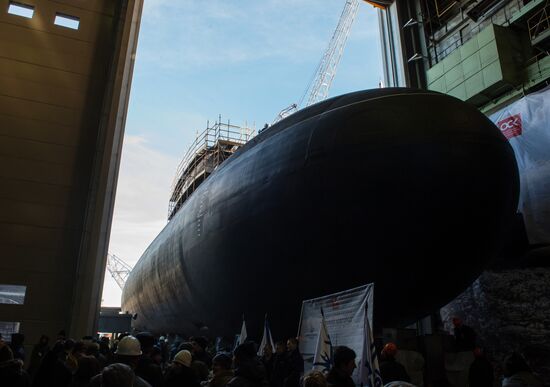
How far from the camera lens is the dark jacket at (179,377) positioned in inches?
131

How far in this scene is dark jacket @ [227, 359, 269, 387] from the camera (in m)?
2.88

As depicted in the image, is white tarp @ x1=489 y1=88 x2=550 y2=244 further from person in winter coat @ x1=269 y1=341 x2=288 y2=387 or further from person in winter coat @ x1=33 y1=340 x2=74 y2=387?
person in winter coat @ x1=33 y1=340 x2=74 y2=387

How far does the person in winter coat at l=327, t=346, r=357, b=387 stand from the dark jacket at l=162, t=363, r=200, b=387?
1072 millimetres

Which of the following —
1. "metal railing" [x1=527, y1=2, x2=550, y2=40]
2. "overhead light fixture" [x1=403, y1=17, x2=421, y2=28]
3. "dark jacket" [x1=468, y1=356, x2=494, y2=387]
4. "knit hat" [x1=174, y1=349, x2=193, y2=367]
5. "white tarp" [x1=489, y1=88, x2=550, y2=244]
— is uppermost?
"overhead light fixture" [x1=403, y1=17, x2=421, y2=28]

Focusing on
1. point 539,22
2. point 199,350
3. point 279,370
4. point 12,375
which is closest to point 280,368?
point 279,370

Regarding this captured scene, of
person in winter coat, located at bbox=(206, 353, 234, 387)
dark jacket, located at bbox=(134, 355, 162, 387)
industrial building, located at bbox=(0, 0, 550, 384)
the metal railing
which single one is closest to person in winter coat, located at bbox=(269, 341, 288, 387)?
person in winter coat, located at bbox=(206, 353, 234, 387)

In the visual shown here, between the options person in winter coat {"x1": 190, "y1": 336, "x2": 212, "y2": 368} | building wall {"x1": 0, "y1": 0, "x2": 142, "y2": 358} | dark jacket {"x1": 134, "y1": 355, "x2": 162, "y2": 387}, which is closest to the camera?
dark jacket {"x1": 134, "y1": 355, "x2": 162, "y2": 387}

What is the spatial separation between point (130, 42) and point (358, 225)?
1070 centimetres

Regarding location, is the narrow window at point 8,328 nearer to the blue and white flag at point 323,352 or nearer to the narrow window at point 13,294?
the narrow window at point 13,294

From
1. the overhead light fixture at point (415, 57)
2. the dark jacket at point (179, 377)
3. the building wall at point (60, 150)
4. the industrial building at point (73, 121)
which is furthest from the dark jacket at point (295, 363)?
the overhead light fixture at point (415, 57)

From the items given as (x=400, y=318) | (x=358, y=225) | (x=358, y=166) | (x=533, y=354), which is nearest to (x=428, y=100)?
(x=358, y=166)

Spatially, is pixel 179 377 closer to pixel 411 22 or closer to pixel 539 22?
pixel 539 22

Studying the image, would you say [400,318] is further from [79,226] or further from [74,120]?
[74,120]

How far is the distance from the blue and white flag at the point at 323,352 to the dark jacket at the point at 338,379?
1.15 m
